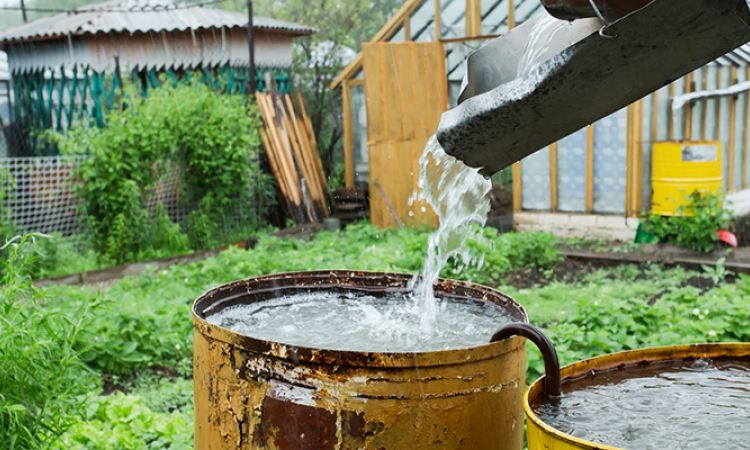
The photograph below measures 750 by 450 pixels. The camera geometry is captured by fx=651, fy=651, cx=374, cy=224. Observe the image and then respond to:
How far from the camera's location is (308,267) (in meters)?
6.80

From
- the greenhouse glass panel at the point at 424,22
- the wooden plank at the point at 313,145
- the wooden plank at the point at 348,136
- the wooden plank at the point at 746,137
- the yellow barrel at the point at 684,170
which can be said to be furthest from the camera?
the wooden plank at the point at 313,145

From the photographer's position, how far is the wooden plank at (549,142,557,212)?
9.22 metres

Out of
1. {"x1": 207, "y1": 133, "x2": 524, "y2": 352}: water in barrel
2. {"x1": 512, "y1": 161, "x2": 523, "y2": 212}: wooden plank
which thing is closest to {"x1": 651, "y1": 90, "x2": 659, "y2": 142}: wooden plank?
{"x1": 512, "y1": 161, "x2": 523, "y2": 212}: wooden plank

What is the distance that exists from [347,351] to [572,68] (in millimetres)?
962

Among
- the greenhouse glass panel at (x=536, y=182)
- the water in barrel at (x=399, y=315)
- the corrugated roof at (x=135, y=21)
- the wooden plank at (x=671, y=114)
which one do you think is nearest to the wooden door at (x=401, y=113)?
the greenhouse glass panel at (x=536, y=182)

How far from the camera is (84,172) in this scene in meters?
7.71

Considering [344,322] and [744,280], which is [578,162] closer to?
[744,280]

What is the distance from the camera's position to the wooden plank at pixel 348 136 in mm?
11258

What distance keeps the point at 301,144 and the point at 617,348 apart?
7.80 metres

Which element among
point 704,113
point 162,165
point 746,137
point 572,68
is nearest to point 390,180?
point 162,165

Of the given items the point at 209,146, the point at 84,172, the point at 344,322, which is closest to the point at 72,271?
the point at 84,172

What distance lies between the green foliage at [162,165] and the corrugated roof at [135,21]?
223 centimetres

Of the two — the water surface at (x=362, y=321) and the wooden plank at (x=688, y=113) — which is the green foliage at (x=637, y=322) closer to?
the water surface at (x=362, y=321)

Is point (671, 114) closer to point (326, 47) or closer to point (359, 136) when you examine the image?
point (359, 136)
